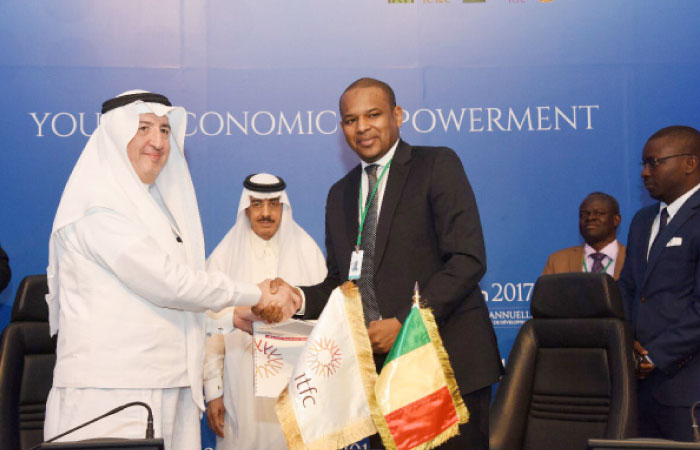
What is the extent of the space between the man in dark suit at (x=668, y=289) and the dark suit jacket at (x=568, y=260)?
3.94 feet

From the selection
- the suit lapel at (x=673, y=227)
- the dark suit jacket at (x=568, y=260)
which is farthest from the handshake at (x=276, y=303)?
the dark suit jacket at (x=568, y=260)

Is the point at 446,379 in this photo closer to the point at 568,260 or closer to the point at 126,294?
the point at 126,294

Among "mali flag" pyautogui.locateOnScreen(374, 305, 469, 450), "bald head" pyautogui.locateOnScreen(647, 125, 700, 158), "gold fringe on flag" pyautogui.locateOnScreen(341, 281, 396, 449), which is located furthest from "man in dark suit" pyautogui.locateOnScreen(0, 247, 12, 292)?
"bald head" pyautogui.locateOnScreen(647, 125, 700, 158)

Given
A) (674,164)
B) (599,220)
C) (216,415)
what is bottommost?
(216,415)

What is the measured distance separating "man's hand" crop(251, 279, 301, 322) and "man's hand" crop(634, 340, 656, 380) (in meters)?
1.58

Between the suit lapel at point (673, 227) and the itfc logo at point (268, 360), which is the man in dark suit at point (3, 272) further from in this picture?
the suit lapel at point (673, 227)

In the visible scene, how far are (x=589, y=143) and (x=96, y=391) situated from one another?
396cm

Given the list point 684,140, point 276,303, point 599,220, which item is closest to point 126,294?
point 276,303

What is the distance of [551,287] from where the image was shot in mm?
3738

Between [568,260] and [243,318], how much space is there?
2574mm

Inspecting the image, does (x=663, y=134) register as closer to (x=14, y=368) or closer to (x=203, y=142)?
(x=203, y=142)

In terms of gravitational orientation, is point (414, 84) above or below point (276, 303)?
above

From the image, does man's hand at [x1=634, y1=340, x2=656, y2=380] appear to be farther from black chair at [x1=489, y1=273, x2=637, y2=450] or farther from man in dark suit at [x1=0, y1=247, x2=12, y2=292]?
man in dark suit at [x1=0, y1=247, x2=12, y2=292]

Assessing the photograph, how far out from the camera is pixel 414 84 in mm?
5543
